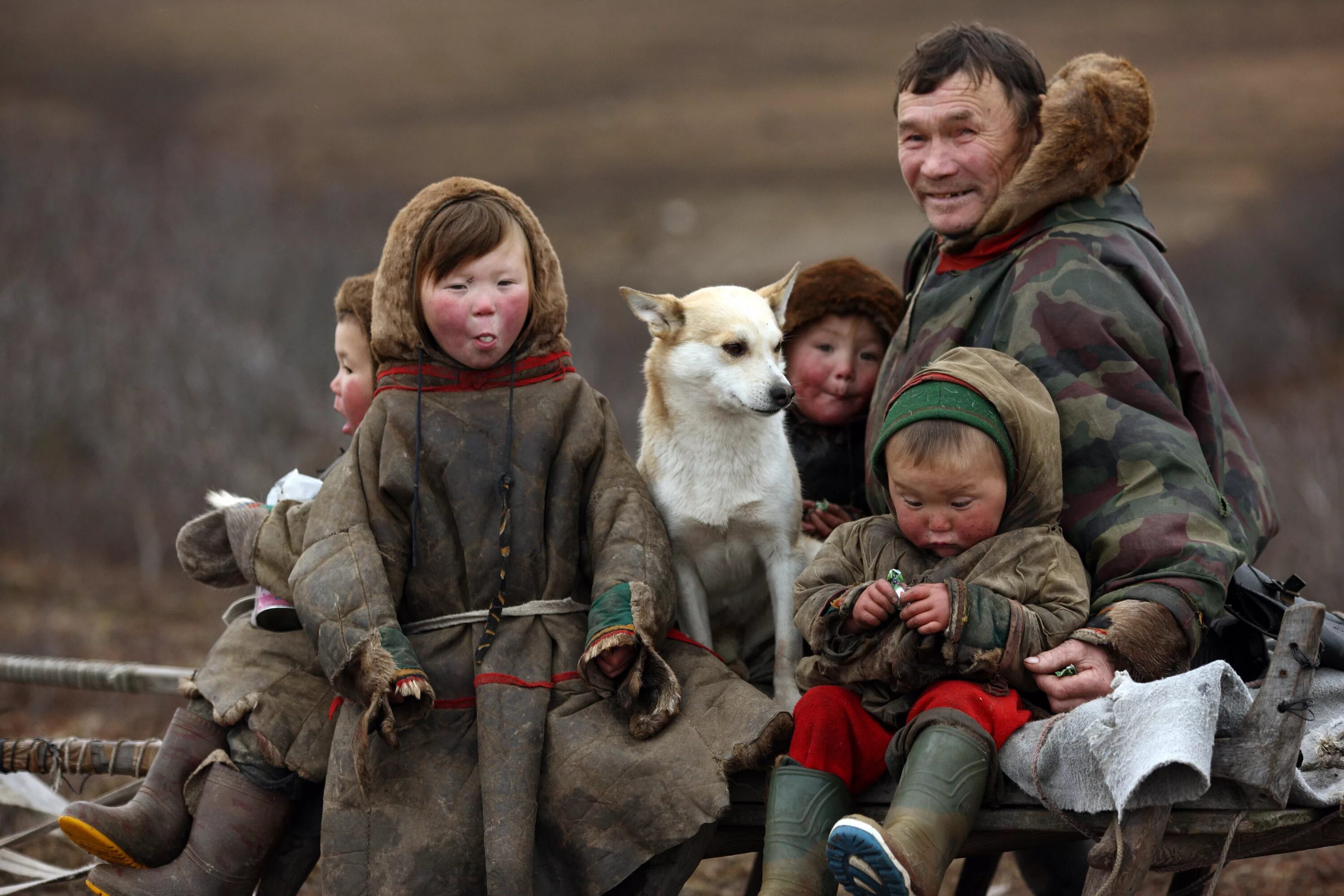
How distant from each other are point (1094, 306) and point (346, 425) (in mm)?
2640

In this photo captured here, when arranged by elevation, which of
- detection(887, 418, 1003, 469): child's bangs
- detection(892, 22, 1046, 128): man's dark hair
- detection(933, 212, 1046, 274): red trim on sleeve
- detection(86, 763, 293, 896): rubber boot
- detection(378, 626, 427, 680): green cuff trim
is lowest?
detection(86, 763, 293, 896): rubber boot

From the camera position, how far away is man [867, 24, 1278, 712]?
297cm

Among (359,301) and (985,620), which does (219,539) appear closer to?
(359,301)

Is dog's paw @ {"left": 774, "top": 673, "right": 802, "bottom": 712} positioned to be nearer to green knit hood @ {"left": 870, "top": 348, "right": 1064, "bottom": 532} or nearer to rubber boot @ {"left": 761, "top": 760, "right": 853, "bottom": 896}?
rubber boot @ {"left": 761, "top": 760, "right": 853, "bottom": 896}

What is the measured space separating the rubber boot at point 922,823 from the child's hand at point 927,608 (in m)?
0.22

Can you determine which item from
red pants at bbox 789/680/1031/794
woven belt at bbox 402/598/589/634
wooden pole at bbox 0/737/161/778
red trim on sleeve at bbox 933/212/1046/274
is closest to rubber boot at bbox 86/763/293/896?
woven belt at bbox 402/598/589/634

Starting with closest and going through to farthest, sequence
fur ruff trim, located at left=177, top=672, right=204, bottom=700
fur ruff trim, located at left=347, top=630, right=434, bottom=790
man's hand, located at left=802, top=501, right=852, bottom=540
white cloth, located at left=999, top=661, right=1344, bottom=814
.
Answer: white cloth, located at left=999, top=661, right=1344, bottom=814, fur ruff trim, located at left=347, top=630, right=434, bottom=790, fur ruff trim, located at left=177, top=672, right=204, bottom=700, man's hand, located at left=802, top=501, right=852, bottom=540

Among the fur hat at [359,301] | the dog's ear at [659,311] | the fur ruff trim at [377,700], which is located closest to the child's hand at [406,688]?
the fur ruff trim at [377,700]

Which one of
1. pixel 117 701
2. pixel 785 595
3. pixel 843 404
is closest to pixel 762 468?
pixel 785 595

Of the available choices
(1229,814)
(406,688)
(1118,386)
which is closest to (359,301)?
(406,688)

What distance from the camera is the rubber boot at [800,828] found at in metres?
2.76

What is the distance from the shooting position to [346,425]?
447 cm

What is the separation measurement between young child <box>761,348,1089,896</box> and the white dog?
51cm

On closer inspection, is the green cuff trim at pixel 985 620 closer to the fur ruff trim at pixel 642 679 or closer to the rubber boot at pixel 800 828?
the rubber boot at pixel 800 828
